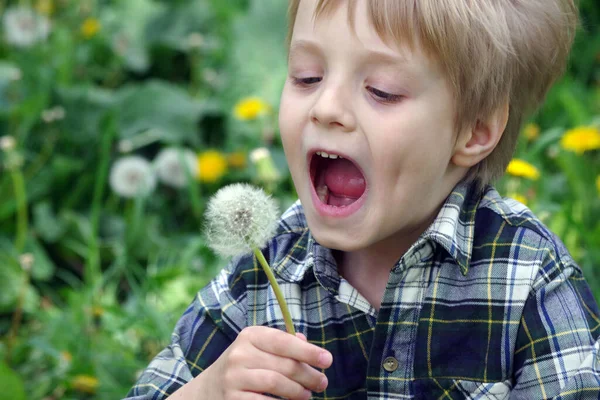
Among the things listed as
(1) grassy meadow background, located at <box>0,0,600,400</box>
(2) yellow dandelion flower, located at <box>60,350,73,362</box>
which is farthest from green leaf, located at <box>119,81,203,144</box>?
(2) yellow dandelion flower, located at <box>60,350,73,362</box>

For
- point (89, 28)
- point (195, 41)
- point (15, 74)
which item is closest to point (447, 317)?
point (15, 74)

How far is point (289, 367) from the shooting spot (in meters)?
1.13

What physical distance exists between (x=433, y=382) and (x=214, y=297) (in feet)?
1.21

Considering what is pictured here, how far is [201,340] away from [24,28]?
1841mm

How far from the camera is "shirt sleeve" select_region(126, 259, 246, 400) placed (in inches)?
54.6

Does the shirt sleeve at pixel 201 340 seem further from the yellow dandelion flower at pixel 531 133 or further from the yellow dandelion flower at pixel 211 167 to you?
the yellow dandelion flower at pixel 531 133

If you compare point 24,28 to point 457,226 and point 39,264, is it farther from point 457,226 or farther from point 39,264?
point 457,226

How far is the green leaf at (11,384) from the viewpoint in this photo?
1.72 m

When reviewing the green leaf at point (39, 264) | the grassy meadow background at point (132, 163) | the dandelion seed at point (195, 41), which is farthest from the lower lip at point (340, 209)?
the dandelion seed at point (195, 41)

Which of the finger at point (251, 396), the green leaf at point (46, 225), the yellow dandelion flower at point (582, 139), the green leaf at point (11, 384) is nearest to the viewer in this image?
the finger at point (251, 396)

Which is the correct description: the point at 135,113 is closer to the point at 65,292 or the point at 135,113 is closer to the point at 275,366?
the point at 65,292

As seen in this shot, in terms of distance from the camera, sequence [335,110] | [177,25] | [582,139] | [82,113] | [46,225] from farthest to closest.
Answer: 1. [177,25]
2. [82,113]
3. [46,225]
4. [582,139]
5. [335,110]

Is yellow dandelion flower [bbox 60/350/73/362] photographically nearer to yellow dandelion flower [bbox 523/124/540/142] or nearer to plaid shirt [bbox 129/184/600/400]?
plaid shirt [bbox 129/184/600/400]

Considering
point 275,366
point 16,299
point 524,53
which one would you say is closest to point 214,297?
point 275,366
